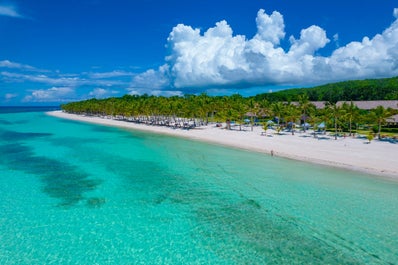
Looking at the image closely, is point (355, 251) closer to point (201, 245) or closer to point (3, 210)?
point (201, 245)

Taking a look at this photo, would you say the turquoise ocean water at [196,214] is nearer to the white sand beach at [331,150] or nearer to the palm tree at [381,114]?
the white sand beach at [331,150]

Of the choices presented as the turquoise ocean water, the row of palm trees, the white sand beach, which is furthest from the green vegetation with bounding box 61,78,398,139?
the turquoise ocean water

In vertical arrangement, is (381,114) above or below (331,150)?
above

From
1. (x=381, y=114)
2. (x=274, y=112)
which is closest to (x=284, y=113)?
(x=274, y=112)

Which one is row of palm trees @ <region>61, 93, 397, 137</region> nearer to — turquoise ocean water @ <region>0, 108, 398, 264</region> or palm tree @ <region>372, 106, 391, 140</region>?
palm tree @ <region>372, 106, 391, 140</region>

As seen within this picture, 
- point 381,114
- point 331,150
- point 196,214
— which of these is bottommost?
point 196,214

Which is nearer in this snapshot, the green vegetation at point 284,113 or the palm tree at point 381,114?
the palm tree at point 381,114

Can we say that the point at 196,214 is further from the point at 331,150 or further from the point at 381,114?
the point at 381,114

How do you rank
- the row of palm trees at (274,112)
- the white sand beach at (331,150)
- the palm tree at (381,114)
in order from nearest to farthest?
the white sand beach at (331,150), the palm tree at (381,114), the row of palm trees at (274,112)

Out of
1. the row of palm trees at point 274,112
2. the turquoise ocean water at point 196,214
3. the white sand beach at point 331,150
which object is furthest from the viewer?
the row of palm trees at point 274,112

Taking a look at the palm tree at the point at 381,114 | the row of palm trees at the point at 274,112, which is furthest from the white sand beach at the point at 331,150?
the row of palm trees at the point at 274,112
